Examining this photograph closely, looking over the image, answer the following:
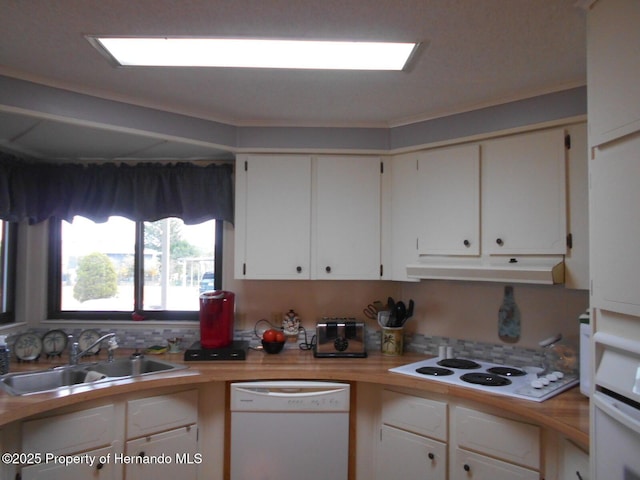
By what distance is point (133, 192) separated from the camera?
2963 mm

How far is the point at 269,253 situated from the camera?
274cm

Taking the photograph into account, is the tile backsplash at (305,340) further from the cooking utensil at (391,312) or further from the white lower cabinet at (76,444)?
the white lower cabinet at (76,444)

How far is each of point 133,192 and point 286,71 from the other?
157cm

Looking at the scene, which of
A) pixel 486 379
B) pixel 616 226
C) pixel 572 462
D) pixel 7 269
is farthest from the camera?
pixel 7 269

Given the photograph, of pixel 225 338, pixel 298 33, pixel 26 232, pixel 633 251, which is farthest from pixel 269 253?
pixel 633 251

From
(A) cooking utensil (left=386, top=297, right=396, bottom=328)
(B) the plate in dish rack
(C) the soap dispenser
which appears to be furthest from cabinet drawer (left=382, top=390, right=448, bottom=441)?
(C) the soap dispenser

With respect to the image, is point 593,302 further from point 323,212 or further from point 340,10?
point 323,212

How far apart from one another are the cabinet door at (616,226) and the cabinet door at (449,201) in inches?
41.3

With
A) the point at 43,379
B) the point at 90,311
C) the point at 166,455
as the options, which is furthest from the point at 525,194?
the point at 90,311

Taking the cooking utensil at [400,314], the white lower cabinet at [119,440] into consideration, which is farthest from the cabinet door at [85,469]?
the cooking utensil at [400,314]

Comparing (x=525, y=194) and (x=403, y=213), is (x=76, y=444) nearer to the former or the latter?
(x=403, y=213)

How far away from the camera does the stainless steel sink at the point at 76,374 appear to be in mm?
2230

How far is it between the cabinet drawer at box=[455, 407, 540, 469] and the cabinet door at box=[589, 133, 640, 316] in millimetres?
850

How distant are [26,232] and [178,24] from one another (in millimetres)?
2155
